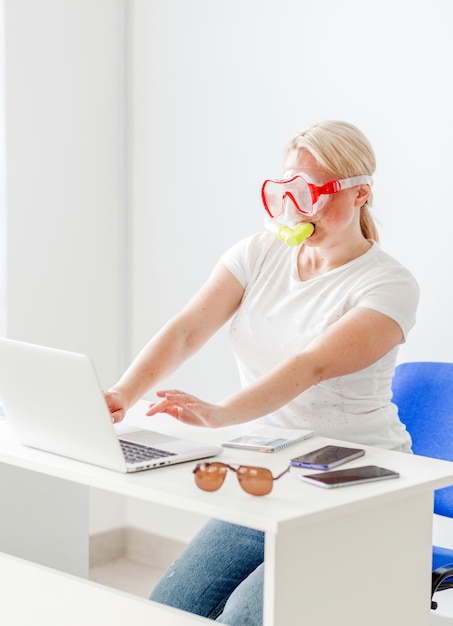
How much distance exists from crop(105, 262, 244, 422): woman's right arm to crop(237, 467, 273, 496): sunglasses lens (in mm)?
672

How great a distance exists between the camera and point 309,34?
312cm

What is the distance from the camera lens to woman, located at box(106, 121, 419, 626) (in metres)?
2.00

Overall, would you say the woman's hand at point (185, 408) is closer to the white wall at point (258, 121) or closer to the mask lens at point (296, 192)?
the mask lens at point (296, 192)

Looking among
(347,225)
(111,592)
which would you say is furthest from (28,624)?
(347,225)

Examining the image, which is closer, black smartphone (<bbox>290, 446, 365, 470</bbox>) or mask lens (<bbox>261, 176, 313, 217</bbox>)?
black smartphone (<bbox>290, 446, 365, 470</bbox>)

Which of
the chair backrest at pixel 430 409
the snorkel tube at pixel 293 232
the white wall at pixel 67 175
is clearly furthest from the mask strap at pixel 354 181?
the white wall at pixel 67 175

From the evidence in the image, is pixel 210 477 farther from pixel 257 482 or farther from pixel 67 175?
pixel 67 175

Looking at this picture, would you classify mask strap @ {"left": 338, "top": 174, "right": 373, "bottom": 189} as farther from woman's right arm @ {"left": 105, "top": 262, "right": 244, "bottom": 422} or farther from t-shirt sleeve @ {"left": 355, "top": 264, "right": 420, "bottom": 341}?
woman's right arm @ {"left": 105, "top": 262, "right": 244, "bottom": 422}

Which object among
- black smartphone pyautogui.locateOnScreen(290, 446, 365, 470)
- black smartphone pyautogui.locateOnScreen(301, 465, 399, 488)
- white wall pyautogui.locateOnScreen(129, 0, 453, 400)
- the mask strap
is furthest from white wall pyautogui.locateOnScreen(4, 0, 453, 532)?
black smartphone pyautogui.locateOnScreen(301, 465, 399, 488)

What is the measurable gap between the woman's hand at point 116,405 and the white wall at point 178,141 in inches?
42.5

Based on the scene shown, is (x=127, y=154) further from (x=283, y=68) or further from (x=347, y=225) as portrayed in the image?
(x=347, y=225)

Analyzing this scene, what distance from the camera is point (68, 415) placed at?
1.70m

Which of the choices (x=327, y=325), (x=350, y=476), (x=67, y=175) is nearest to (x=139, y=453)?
(x=350, y=476)

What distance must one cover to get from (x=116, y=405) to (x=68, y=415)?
36 centimetres
